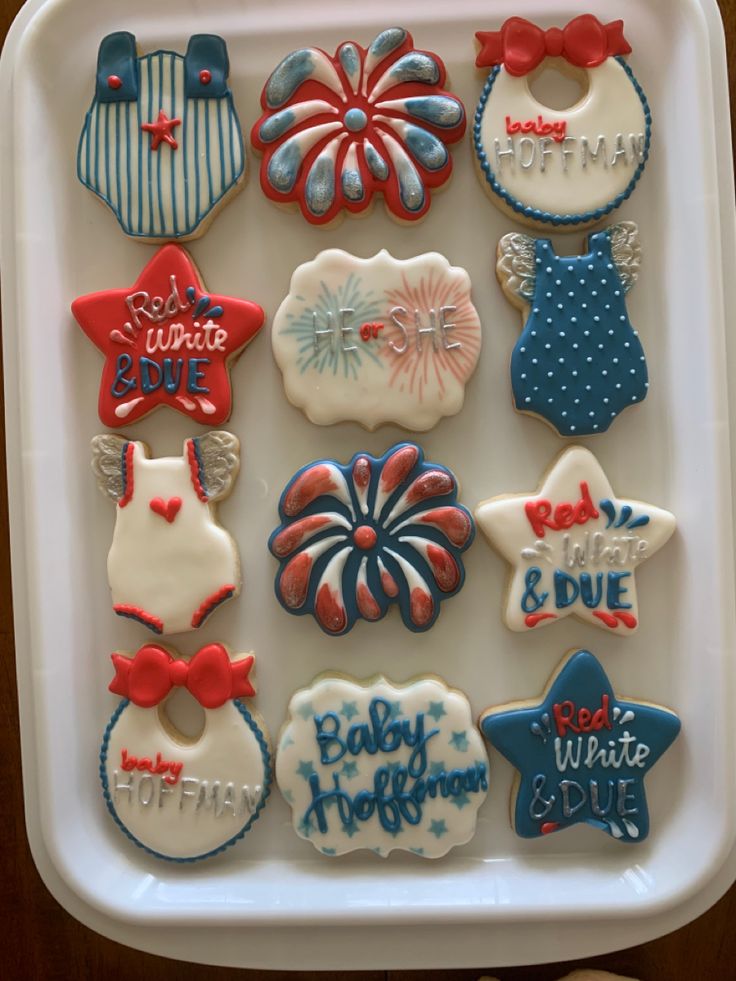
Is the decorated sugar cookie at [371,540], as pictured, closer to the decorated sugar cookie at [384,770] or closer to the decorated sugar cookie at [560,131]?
the decorated sugar cookie at [384,770]

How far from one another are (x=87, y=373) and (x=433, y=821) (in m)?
0.55

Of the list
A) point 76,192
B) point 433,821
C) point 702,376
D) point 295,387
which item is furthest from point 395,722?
point 76,192

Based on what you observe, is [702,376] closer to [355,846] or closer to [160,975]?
[355,846]

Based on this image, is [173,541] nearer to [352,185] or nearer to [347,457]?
[347,457]

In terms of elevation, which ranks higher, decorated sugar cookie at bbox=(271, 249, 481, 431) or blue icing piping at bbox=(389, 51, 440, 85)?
blue icing piping at bbox=(389, 51, 440, 85)

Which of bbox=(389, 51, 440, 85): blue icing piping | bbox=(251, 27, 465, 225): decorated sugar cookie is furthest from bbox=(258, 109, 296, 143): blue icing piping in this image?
bbox=(389, 51, 440, 85): blue icing piping

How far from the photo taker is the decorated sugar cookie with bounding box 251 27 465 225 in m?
0.77

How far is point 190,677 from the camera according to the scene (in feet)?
2.54

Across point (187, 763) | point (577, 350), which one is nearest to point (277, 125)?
point (577, 350)

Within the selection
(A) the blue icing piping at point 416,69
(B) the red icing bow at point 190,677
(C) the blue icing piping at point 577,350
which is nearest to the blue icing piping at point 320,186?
(A) the blue icing piping at point 416,69

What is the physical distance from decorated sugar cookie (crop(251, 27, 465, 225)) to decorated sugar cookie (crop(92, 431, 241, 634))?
26 cm

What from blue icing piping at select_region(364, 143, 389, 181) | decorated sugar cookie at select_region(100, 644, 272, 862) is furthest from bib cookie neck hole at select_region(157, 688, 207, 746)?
blue icing piping at select_region(364, 143, 389, 181)

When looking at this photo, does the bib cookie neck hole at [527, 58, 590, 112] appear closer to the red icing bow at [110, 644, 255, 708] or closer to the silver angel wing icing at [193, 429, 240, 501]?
the silver angel wing icing at [193, 429, 240, 501]

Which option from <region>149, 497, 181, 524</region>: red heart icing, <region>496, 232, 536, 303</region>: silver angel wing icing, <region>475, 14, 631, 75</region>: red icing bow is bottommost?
<region>149, 497, 181, 524</region>: red heart icing
